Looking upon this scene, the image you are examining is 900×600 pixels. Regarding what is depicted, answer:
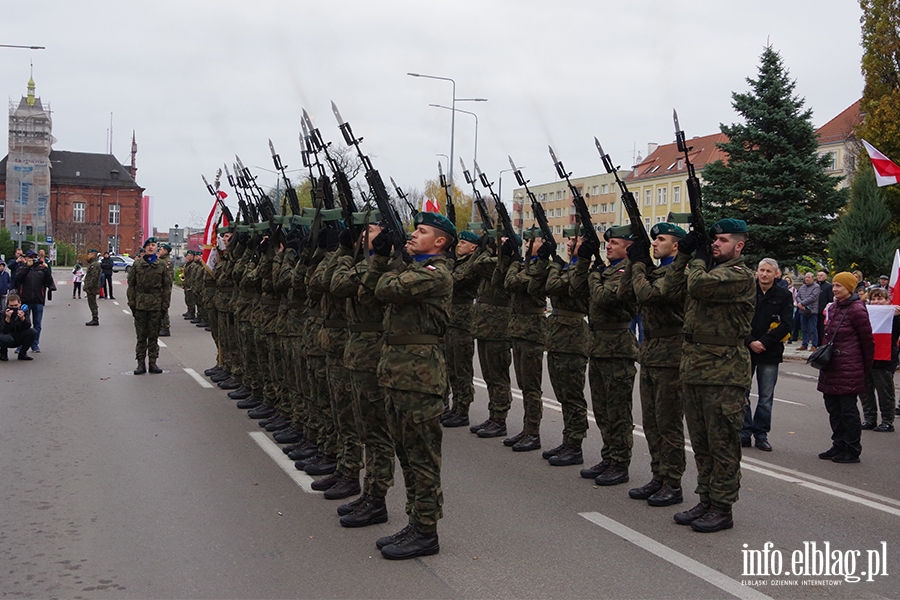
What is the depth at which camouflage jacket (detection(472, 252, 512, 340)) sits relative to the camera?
30.1 ft

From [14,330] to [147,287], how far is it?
330 cm

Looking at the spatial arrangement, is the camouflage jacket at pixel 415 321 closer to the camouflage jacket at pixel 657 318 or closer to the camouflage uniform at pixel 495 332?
the camouflage jacket at pixel 657 318

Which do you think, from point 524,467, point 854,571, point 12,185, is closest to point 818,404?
point 524,467

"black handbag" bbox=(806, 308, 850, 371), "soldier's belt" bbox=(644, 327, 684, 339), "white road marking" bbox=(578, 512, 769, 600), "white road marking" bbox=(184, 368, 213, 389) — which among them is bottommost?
"white road marking" bbox=(184, 368, 213, 389)

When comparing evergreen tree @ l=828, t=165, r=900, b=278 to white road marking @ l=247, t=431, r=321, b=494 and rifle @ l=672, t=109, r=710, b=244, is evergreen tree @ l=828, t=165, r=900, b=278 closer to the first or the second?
rifle @ l=672, t=109, r=710, b=244

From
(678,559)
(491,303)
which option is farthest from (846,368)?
(678,559)

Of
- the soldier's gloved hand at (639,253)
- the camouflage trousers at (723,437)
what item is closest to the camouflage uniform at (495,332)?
the soldier's gloved hand at (639,253)

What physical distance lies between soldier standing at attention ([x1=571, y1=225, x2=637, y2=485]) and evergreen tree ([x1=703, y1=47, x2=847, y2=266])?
67.2 ft

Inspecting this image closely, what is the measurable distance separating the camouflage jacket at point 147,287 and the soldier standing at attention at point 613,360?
322 inches

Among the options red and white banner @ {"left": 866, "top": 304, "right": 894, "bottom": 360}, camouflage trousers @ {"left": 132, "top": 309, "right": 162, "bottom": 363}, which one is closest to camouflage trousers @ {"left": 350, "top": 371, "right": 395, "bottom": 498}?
red and white banner @ {"left": 866, "top": 304, "right": 894, "bottom": 360}

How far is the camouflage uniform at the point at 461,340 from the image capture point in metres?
9.69

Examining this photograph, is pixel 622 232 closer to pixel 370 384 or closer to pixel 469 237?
pixel 370 384

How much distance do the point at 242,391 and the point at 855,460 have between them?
717cm

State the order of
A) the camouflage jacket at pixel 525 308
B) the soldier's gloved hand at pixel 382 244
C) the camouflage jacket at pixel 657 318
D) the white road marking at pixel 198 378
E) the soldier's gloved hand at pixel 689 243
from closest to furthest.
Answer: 1. the soldier's gloved hand at pixel 382 244
2. the soldier's gloved hand at pixel 689 243
3. the camouflage jacket at pixel 657 318
4. the camouflage jacket at pixel 525 308
5. the white road marking at pixel 198 378
